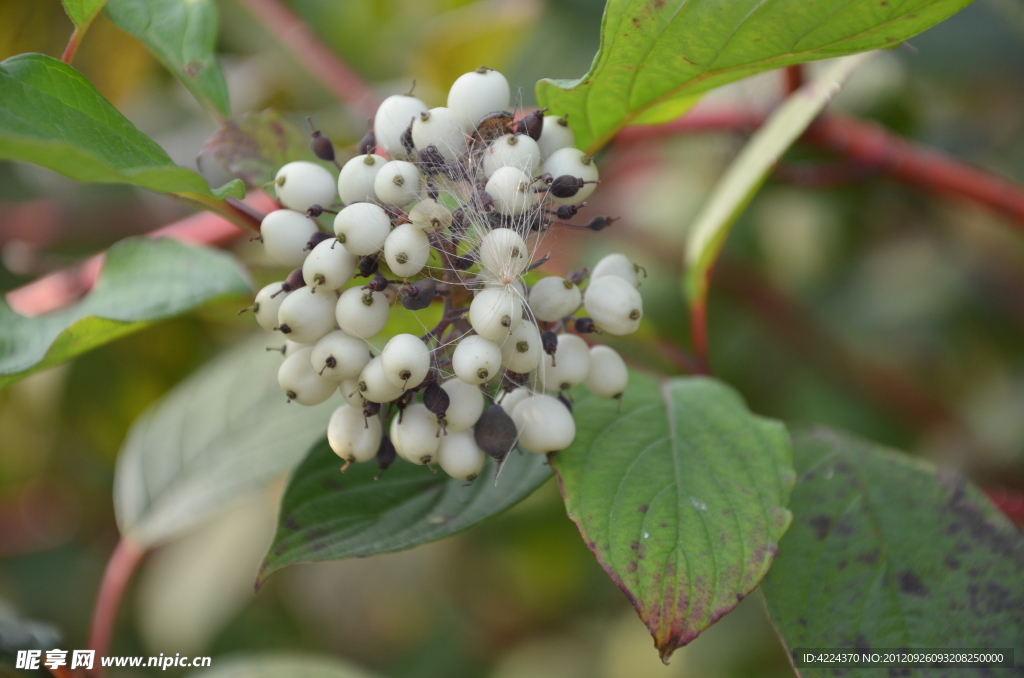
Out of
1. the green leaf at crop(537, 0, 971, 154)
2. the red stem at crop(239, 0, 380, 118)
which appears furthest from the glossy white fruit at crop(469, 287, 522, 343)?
the red stem at crop(239, 0, 380, 118)

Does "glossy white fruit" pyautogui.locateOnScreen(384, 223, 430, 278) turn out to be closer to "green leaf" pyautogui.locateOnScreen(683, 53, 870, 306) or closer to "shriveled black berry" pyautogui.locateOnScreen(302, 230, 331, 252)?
"shriveled black berry" pyautogui.locateOnScreen(302, 230, 331, 252)

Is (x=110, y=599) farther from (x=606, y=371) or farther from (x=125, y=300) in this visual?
(x=606, y=371)

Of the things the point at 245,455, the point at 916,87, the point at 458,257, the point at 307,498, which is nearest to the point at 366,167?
the point at 458,257

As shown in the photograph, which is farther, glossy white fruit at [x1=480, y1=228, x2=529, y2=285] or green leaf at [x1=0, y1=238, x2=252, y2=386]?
green leaf at [x1=0, y1=238, x2=252, y2=386]

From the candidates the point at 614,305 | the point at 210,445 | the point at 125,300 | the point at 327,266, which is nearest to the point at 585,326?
the point at 614,305

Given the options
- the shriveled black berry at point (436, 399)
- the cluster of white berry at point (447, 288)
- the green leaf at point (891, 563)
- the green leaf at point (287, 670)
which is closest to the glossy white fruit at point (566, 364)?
the cluster of white berry at point (447, 288)

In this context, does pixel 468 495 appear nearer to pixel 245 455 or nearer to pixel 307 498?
pixel 307 498
